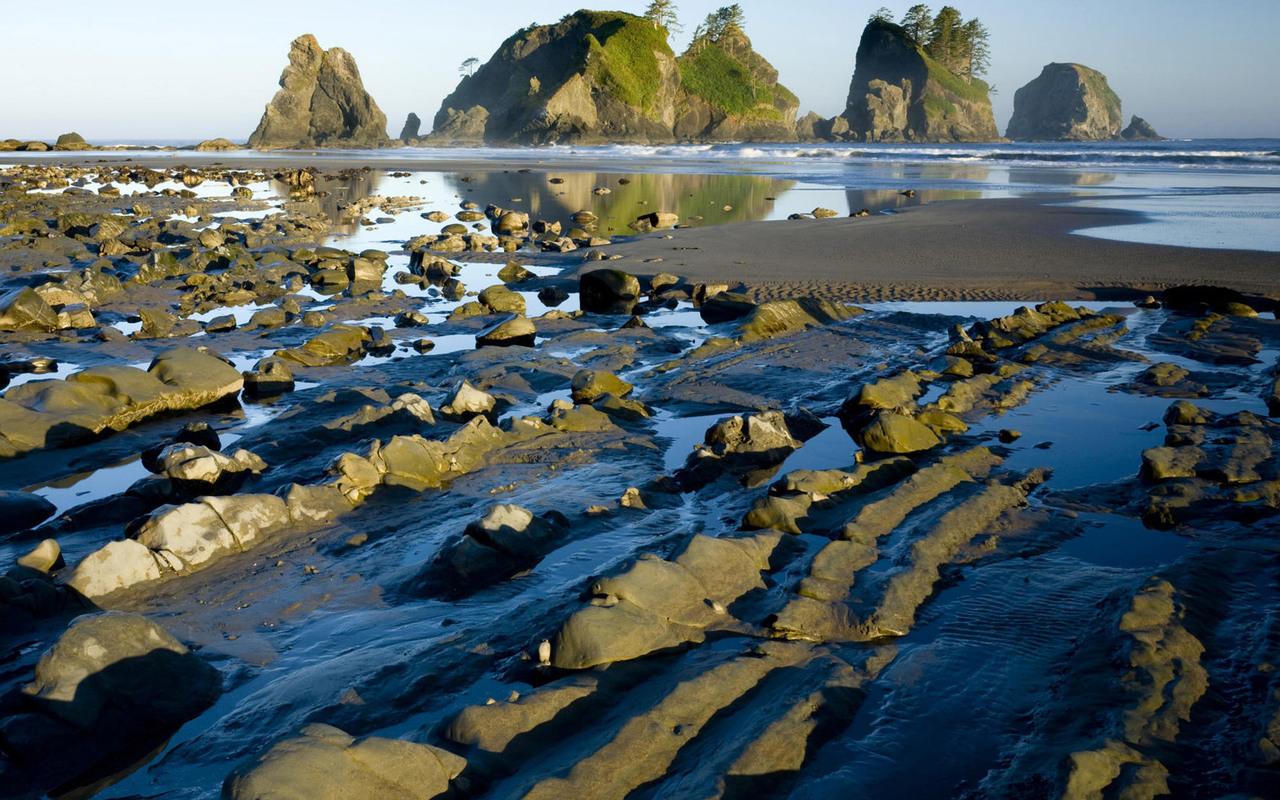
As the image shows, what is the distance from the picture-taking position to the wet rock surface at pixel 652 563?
125 inches

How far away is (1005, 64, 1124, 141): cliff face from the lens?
138 m

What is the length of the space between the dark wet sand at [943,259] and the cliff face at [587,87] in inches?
3073

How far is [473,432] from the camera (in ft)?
22.0

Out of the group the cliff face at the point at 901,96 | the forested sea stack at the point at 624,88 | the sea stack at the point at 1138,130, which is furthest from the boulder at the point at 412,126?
the sea stack at the point at 1138,130

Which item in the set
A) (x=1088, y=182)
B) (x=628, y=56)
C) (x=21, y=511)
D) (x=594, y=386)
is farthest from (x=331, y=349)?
(x=628, y=56)

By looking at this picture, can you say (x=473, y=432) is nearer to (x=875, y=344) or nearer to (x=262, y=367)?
(x=262, y=367)

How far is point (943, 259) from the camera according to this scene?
14.9 m

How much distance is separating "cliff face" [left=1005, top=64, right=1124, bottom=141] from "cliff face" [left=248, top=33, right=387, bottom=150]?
10105 centimetres

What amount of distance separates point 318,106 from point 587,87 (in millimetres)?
29792

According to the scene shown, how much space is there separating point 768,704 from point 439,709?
4.27 ft

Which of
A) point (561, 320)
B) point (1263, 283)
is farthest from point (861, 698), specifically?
point (1263, 283)

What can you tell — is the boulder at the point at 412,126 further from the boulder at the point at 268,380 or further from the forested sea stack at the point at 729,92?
the boulder at the point at 268,380

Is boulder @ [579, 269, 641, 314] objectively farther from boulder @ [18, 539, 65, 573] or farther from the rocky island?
the rocky island

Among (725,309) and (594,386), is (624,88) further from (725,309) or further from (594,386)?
(594,386)
